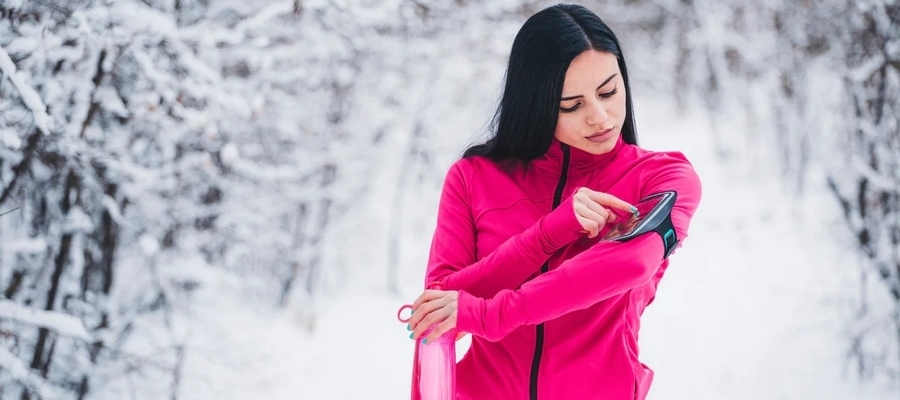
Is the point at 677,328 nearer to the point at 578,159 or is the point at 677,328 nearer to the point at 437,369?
the point at 578,159

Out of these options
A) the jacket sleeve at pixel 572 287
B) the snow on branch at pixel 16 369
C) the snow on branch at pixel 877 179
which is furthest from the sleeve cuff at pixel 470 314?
the snow on branch at pixel 877 179

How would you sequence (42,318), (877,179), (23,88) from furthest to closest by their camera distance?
1. (877,179)
2. (42,318)
3. (23,88)

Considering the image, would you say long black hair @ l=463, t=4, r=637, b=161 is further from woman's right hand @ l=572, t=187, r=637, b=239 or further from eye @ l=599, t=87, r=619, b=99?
woman's right hand @ l=572, t=187, r=637, b=239

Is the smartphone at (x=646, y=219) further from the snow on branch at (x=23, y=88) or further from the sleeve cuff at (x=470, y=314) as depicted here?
the snow on branch at (x=23, y=88)

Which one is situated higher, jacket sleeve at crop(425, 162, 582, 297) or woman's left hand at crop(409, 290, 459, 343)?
jacket sleeve at crop(425, 162, 582, 297)

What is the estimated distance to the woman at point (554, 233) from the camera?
1276 millimetres

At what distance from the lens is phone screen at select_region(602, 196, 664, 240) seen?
1280mm

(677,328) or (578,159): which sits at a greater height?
(578,159)

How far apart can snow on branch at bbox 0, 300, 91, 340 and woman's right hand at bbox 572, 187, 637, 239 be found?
204 centimetres

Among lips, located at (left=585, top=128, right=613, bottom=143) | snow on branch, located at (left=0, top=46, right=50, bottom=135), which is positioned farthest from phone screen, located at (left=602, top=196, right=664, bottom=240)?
snow on branch, located at (left=0, top=46, right=50, bottom=135)

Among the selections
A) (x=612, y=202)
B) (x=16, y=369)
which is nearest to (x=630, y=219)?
(x=612, y=202)

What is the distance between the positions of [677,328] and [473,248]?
4.37 m

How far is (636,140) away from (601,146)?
26cm

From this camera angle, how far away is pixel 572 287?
48.8 inches
